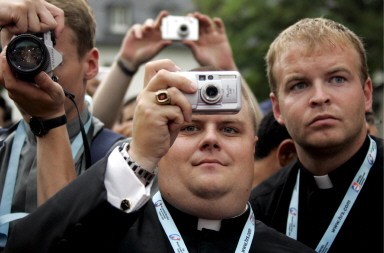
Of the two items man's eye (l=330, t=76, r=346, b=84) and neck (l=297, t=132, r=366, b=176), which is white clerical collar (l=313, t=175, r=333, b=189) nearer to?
neck (l=297, t=132, r=366, b=176)

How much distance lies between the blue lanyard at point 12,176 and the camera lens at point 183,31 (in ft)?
5.14

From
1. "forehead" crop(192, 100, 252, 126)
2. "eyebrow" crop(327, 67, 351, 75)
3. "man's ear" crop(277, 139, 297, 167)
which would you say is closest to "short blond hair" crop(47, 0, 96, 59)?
"forehead" crop(192, 100, 252, 126)

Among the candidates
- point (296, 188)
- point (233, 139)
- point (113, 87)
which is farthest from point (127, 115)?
point (233, 139)

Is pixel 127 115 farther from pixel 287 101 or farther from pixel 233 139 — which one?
pixel 233 139

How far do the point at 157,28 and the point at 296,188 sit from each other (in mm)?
1660

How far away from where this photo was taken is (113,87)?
17.0 feet

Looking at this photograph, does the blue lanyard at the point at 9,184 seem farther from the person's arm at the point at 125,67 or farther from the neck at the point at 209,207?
the person's arm at the point at 125,67

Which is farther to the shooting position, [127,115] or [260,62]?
[260,62]

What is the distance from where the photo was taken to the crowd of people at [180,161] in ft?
8.66

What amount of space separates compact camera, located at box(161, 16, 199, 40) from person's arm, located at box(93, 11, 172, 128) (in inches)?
1.8

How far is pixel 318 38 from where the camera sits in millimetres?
3986

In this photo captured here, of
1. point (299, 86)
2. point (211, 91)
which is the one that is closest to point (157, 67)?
point (211, 91)

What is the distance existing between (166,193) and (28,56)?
Answer: 77 cm

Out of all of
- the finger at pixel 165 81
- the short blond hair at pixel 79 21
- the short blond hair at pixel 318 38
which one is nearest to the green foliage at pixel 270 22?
the short blond hair at pixel 318 38
